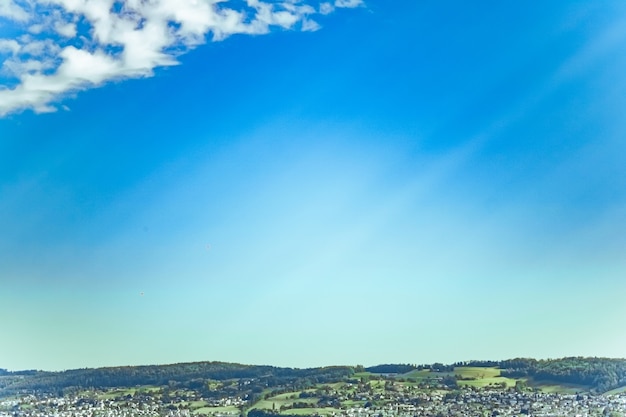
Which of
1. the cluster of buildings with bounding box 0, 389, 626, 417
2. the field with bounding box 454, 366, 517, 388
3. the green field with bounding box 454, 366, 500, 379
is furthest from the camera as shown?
the green field with bounding box 454, 366, 500, 379

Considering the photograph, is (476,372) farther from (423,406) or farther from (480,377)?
(423,406)

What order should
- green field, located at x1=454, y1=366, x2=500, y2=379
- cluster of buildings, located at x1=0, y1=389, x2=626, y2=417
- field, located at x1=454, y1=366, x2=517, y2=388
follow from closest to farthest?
cluster of buildings, located at x1=0, y1=389, x2=626, y2=417 < field, located at x1=454, y1=366, x2=517, y2=388 < green field, located at x1=454, y1=366, x2=500, y2=379

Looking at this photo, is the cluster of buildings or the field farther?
the field

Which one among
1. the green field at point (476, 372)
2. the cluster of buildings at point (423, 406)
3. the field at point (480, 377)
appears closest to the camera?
the cluster of buildings at point (423, 406)

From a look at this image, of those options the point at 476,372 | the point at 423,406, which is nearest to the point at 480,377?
the point at 476,372

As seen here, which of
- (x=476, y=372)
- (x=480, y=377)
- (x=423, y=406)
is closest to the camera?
(x=423, y=406)

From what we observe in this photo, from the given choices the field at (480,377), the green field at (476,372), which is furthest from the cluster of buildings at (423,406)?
the green field at (476,372)

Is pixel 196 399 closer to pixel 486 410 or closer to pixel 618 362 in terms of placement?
pixel 486 410

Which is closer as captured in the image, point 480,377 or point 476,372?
point 480,377

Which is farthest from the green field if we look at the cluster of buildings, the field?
the cluster of buildings

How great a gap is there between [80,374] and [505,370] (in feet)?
222

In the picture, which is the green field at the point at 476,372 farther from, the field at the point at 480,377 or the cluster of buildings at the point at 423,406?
the cluster of buildings at the point at 423,406

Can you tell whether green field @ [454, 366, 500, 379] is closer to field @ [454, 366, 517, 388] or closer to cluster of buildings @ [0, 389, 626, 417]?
field @ [454, 366, 517, 388]

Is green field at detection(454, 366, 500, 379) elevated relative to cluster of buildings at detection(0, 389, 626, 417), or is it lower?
elevated
